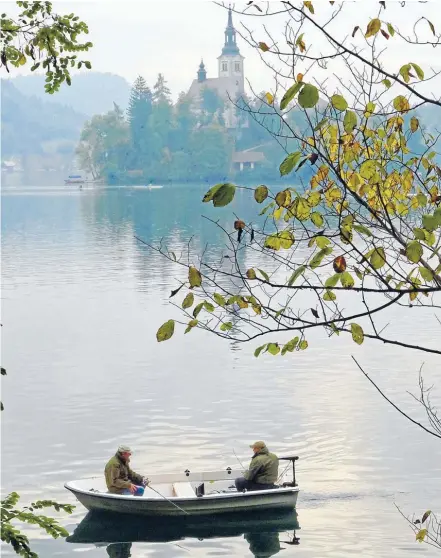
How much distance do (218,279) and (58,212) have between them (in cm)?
7310

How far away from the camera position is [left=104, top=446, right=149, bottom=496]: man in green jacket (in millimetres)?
23000

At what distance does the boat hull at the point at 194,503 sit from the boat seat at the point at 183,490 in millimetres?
193

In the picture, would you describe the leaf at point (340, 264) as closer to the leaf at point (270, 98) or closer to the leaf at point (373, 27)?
the leaf at point (373, 27)

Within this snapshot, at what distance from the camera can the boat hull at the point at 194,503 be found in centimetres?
2312

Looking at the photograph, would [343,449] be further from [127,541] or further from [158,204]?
[158,204]

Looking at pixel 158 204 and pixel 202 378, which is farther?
pixel 158 204

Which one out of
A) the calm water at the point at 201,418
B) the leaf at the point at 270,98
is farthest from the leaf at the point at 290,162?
the calm water at the point at 201,418

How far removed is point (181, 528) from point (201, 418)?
29.9ft

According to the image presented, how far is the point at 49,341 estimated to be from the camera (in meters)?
45.6

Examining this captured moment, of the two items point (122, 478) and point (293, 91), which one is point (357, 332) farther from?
point (122, 478)

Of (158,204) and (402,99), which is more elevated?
(402,99)

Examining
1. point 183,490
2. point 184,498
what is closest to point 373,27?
point 184,498

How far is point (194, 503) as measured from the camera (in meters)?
23.3

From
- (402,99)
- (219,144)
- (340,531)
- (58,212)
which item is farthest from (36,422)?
(219,144)
